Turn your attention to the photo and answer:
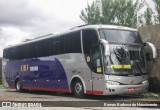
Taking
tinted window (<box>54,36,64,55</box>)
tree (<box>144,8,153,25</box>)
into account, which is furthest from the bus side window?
tree (<box>144,8,153,25</box>)

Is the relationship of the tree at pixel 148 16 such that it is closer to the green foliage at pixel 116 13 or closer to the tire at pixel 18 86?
the green foliage at pixel 116 13

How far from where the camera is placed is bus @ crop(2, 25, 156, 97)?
16375mm

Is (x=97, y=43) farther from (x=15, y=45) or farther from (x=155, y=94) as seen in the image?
A: (x=15, y=45)

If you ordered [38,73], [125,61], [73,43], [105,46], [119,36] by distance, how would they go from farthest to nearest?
[38,73] < [73,43] < [119,36] < [125,61] < [105,46]

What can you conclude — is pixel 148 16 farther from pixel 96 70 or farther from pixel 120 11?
pixel 96 70

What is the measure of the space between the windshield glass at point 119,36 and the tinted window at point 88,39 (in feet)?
1.15

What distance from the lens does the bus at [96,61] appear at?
645 inches

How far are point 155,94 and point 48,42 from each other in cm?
682

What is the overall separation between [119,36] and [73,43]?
250cm

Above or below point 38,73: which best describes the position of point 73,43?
above

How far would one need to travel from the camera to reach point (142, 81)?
56.3 feet

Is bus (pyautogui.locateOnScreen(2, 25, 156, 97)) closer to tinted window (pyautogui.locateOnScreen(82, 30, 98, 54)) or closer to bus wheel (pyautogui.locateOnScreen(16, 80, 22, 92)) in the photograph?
tinted window (pyautogui.locateOnScreen(82, 30, 98, 54))

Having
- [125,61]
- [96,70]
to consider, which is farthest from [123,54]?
[96,70]

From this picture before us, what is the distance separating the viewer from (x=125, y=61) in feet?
54.7
